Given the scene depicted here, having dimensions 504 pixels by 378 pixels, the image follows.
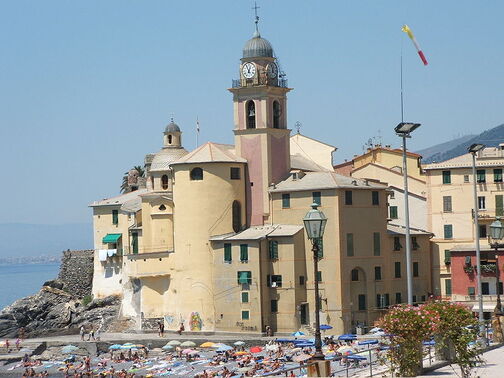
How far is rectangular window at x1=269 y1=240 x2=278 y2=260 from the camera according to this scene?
78688mm

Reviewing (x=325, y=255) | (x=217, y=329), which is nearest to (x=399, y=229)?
(x=325, y=255)

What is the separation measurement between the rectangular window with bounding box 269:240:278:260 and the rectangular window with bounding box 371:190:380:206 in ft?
23.5

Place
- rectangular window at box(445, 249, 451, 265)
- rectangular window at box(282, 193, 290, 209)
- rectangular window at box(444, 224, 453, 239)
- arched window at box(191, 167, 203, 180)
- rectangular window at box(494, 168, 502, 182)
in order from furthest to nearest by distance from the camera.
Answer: rectangular window at box(444, 224, 453, 239), rectangular window at box(445, 249, 451, 265), rectangular window at box(494, 168, 502, 182), arched window at box(191, 167, 203, 180), rectangular window at box(282, 193, 290, 209)

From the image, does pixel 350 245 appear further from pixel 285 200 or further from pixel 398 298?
pixel 398 298

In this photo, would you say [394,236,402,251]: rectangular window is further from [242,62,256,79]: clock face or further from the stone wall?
the stone wall

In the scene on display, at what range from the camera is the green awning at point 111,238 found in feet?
317

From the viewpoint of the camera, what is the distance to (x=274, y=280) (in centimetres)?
7912

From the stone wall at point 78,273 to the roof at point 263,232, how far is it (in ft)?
84.3

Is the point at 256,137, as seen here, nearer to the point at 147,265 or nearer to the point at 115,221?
the point at 147,265

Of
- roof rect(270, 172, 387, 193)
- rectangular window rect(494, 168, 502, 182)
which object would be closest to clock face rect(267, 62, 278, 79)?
roof rect(270, 172, 387, 193)

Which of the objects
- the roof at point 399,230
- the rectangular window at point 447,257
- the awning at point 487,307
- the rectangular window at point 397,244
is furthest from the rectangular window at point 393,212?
the awning at point 487,307

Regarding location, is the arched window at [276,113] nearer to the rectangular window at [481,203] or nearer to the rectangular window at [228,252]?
the rectangular window at [228,252]

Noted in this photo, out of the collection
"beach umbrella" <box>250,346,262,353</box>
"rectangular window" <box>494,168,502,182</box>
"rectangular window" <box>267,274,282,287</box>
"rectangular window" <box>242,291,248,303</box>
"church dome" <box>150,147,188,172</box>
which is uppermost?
"church dome" <box>150,147,188,172</box>

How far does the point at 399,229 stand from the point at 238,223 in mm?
11394
